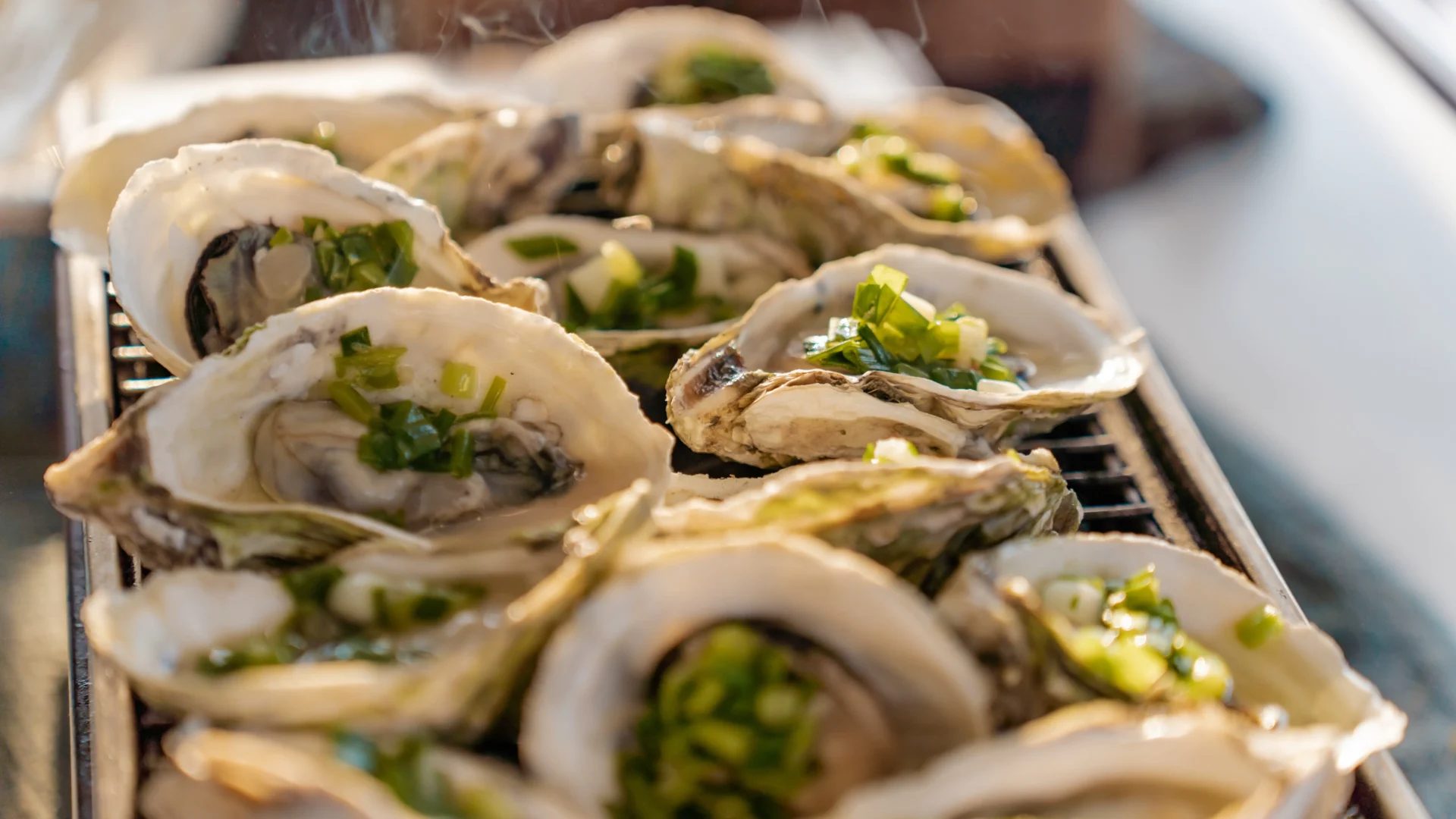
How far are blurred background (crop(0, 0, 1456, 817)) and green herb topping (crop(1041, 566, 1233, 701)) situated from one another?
93 cm

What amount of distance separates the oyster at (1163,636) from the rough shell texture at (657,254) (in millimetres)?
841

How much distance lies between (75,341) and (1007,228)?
152 centimetres

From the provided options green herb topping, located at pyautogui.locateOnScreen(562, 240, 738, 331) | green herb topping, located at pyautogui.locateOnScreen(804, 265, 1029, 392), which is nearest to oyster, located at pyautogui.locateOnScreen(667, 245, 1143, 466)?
green herb topping, located at pyautogui.locateOnScreen(804, 265, 1029, 392)

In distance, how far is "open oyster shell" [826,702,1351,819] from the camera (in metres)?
0.83

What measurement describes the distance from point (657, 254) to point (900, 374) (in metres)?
0.60

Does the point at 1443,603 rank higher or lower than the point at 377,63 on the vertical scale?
lower

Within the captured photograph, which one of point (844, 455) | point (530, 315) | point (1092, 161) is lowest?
point (1092, 161)

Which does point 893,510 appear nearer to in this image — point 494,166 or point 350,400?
point 350,400

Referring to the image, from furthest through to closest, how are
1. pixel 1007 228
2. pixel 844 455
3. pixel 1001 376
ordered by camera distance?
1. pixel 1007 228
2. pixel 1001 376
3. pixel 844 455

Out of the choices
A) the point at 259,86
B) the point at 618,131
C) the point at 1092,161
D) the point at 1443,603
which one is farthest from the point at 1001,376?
the point at 1092,161

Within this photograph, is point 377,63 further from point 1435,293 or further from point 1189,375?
point 1435,293

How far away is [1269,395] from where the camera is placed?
2732mm

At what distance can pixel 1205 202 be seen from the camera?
139 inches

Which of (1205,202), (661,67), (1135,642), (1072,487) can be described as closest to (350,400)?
(1135,642)
